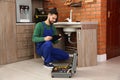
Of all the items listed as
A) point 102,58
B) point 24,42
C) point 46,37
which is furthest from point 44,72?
point 102,58

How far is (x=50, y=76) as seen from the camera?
2.72 metres

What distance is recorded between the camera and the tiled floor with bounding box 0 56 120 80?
266 cm

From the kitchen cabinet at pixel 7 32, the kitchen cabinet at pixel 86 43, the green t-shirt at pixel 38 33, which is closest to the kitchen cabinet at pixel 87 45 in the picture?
the kitchen cabinet at pixel 86 43

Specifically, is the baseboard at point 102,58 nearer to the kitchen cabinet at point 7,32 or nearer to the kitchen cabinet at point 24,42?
the kitchen cabinet at point 24,42

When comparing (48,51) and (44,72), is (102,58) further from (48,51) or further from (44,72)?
(44,72)

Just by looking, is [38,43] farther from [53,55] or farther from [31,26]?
[31,26]

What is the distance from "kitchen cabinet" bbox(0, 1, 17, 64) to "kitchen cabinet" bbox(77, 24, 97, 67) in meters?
1.29

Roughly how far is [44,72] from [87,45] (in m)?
A: 0.88

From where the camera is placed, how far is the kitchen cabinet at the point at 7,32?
3.42 metres

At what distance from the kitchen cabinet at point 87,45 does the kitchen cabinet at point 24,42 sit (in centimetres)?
119

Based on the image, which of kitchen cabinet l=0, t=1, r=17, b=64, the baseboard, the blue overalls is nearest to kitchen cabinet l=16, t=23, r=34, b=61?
kitchen cabinet l=0, t=1, r=17, b=64

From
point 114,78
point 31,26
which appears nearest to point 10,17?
point 31,26

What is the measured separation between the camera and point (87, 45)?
3230 mm

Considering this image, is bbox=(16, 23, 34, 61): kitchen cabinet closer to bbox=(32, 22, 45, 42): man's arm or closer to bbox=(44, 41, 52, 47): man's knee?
bbox=(32, 22, 45, 42): man's arm
